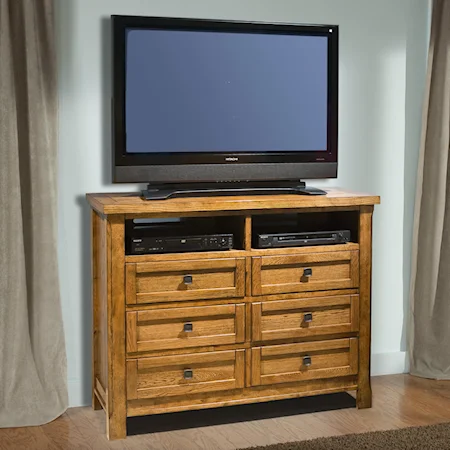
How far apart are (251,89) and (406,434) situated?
1.60 metres

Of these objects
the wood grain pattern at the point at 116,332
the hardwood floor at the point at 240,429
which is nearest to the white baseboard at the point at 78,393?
the hardwood floor at the point at 240,429

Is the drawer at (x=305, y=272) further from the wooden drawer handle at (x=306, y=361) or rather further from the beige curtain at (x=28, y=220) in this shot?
the beige curtain at (x=28, y=220)

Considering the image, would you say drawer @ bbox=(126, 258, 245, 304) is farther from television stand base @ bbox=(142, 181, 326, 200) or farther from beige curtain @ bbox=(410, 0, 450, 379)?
beige curtain @ bbox=(410, 0, 450, 379)

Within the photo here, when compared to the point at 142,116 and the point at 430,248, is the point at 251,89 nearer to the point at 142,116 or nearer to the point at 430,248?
the point at 142,116

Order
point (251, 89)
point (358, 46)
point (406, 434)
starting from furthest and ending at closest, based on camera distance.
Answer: point (358, 46), point (251, 89), point (406, 434)

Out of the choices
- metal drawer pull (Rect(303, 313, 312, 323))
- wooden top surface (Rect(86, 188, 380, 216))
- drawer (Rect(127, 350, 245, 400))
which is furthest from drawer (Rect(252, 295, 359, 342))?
wooden top surface (Rect(86, 188, 380, 216))

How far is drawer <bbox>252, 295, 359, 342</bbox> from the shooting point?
11.7ft

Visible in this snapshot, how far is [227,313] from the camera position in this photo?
3.51 m

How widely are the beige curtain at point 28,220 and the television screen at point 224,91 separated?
0.36 meters

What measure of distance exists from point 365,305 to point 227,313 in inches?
25.4

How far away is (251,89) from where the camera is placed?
146 inches

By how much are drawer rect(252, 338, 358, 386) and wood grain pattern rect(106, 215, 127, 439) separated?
0.57 m

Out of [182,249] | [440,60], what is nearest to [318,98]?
[440,60]

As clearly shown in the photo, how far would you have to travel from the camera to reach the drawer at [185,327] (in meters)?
3.41
